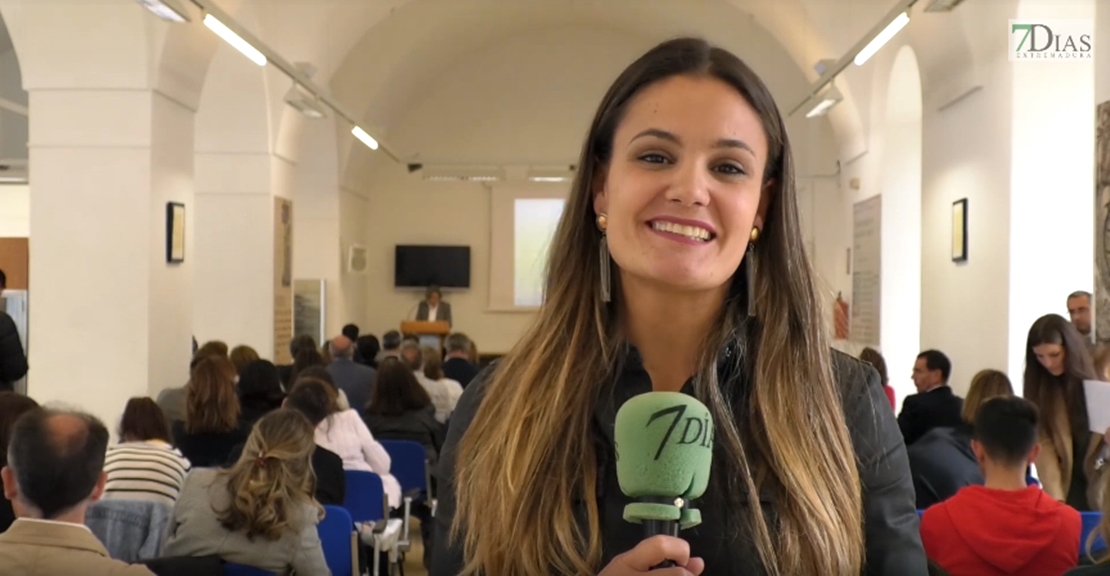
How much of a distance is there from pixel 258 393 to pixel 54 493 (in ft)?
13.4

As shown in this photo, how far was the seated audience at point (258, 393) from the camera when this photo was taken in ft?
25.6

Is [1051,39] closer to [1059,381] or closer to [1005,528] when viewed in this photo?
[1059,381]

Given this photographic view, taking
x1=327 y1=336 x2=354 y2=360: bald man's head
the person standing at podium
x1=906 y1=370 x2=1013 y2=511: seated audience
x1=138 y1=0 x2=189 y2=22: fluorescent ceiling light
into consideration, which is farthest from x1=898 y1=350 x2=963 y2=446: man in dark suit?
the person standing at podium

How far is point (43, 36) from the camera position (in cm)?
1009

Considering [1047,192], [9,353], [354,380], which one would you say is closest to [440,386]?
[354,380]

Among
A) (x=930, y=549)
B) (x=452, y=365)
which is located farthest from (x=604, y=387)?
(x=452, y=365)

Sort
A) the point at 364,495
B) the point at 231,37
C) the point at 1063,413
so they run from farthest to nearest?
1. the point at 231,37
2. the point at 364,495
3. the point at 1063,413

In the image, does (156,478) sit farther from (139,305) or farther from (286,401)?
(139,305)

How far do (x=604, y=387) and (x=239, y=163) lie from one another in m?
13.3

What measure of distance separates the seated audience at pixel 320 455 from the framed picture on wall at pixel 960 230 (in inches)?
228

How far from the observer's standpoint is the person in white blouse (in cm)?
754

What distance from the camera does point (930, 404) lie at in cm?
764

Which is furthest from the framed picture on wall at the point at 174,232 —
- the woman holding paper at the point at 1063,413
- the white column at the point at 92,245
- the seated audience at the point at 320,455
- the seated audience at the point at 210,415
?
the woman holding paper at the point at 1063,413

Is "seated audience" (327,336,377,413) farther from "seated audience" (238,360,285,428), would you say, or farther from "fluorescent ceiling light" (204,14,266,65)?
"seated audience" (238,360,285,428)
